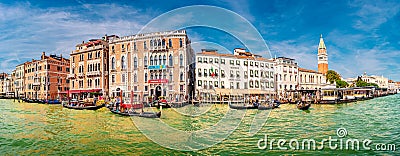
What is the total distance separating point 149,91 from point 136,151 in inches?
593

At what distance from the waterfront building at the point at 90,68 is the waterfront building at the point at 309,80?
2094 cm

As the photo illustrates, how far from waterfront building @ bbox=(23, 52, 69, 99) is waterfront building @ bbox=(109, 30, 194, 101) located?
9391mm

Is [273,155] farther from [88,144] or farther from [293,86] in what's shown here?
[293,86]

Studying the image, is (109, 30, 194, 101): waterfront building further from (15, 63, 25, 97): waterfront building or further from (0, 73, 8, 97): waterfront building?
(0, 73, 8, 97): waterfront building

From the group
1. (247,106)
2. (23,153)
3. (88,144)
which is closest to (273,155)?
(88,144)

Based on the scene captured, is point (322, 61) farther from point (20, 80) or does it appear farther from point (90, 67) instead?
point (20, 80)

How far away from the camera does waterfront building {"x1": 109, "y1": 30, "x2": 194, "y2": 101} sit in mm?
19547

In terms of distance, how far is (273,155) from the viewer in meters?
5.05

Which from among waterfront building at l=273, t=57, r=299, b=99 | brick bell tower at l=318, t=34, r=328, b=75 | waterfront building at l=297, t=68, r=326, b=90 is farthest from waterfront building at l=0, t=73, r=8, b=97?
brick bell tower at l=318, t=34, r=328, b=75

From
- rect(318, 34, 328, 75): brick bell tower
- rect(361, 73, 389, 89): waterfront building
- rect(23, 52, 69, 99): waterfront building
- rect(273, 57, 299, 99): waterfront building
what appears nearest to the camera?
rect(23, 52, 69, 99): waterfront building

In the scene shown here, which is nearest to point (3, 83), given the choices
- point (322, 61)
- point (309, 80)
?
point (309, 80)

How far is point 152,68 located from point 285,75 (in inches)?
606

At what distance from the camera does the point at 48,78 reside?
27344mm

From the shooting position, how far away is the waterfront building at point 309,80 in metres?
31.1
